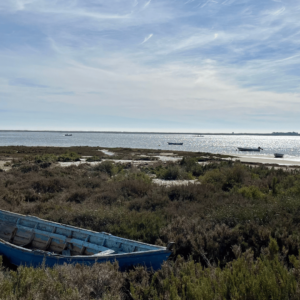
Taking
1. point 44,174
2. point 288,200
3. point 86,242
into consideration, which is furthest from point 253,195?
point 44,174

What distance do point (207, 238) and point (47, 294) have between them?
3860mm

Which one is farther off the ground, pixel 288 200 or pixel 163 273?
pixel 288 200

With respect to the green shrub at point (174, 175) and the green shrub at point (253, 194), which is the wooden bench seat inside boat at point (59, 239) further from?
Result: the green shrub at point (174, 175)

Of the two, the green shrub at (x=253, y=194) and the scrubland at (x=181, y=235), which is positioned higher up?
the green shrub at (x=253, y=194)

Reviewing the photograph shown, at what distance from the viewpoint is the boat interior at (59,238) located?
604cm

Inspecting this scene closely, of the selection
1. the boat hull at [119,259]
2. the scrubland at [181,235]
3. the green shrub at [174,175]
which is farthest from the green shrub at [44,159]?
the boat hull at [119,259]

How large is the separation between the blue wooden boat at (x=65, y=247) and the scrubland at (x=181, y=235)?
0.25 metres

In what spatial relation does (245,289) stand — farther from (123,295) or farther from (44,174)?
(44,174)

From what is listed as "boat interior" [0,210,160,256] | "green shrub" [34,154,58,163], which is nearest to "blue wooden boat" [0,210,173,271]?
"boat interior" [0,210,160,256]

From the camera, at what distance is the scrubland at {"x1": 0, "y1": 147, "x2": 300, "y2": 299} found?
3752 mm

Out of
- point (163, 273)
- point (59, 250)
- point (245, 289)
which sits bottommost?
point (59, 250)

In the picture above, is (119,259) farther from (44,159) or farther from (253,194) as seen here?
(44,159)

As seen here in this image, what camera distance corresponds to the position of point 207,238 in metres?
6.43

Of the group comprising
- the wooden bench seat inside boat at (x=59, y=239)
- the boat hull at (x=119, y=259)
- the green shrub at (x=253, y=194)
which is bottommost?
the wooden bench seat inside boat at (x=59, y=239)
